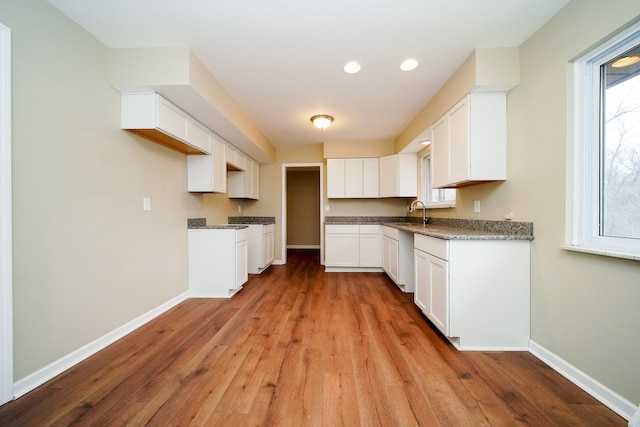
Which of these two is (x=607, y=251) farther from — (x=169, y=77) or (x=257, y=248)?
(x=257, y=248)

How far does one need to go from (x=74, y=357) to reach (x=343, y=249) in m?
3.35

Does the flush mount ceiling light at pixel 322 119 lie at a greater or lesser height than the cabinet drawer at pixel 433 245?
greater

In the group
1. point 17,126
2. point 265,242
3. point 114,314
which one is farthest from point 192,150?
point 265,242

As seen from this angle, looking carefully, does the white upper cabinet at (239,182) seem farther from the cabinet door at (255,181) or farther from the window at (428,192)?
the window at (428,192)

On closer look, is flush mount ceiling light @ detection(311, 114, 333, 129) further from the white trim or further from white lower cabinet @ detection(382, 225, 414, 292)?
the white trim

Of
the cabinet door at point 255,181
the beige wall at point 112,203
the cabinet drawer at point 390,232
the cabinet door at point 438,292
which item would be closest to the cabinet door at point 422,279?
the cabinet door at point 438,292

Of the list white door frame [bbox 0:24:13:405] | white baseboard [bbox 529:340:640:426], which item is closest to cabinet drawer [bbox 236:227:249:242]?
white door frame [bbox 0:24:13:405]

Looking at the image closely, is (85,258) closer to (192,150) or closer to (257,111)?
(192,150)

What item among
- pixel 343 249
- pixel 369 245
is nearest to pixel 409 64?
pixel 369 245

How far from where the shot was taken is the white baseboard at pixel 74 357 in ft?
4.64

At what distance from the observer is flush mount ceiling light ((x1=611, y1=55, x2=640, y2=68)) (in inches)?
51.1

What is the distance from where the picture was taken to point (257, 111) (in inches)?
127

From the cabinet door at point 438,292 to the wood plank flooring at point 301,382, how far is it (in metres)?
0.16

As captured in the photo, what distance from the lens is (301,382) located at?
1487 mm
